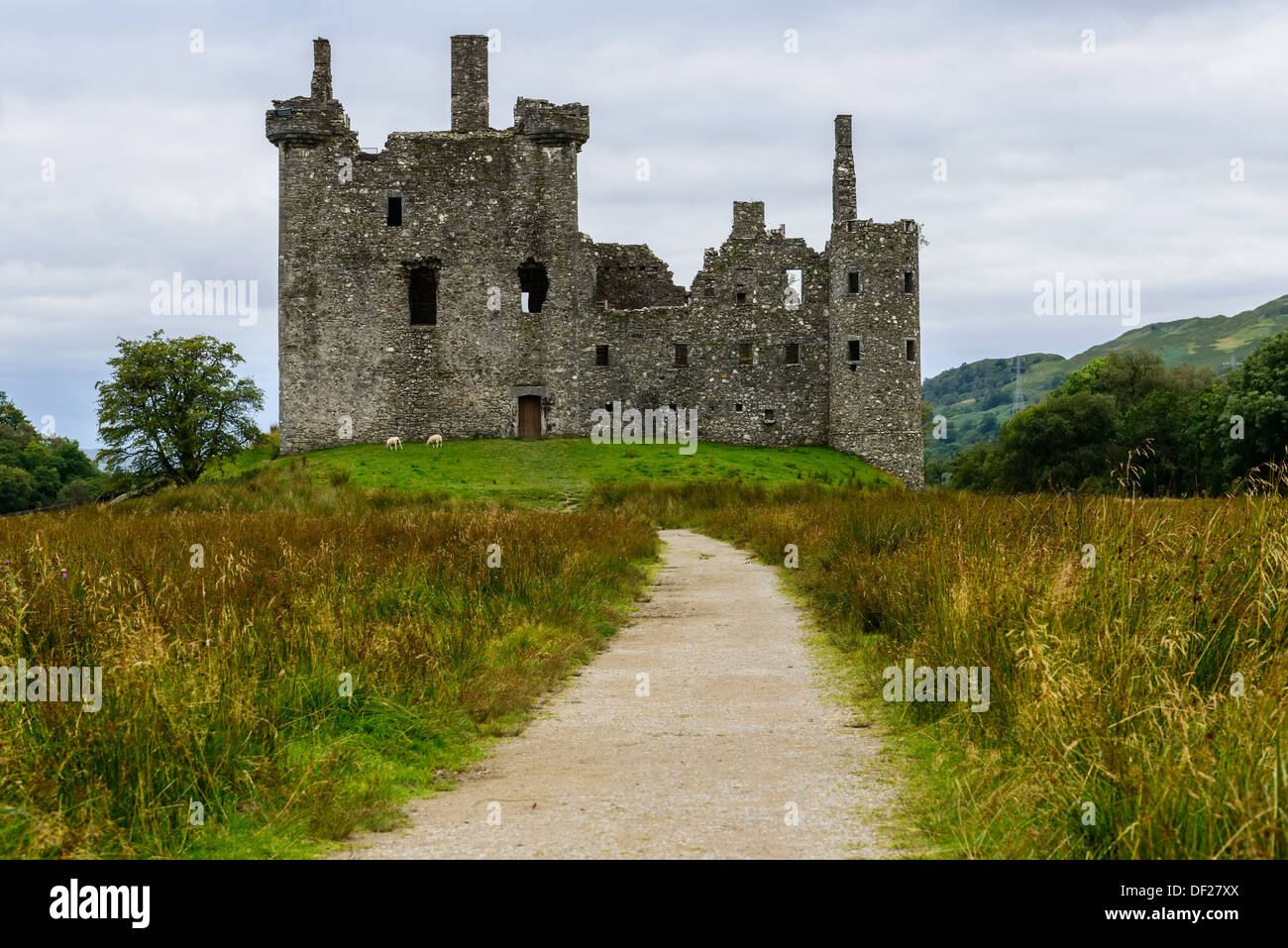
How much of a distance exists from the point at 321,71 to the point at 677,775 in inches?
1779

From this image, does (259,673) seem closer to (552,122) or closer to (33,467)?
(552,122)

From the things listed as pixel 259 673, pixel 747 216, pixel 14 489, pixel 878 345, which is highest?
pixel 747 216

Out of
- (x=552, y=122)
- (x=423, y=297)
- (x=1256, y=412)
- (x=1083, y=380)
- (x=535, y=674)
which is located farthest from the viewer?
(x=1083, y=380)

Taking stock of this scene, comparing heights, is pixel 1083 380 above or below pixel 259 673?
above

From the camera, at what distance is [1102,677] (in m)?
5.90

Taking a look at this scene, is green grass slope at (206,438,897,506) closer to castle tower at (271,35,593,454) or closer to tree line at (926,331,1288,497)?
castle tower at (271,35,593,454)

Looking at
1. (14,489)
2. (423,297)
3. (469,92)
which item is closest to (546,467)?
(423,297)

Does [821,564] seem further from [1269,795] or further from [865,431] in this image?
[865,431]

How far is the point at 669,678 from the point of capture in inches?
375

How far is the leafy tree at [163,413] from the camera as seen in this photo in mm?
46812

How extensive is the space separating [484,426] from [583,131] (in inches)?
481

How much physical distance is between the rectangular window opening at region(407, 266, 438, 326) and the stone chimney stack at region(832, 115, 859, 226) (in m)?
16.8

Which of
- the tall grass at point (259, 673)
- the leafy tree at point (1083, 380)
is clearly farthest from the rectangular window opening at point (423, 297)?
the leafy tree at point (1083, 380)
